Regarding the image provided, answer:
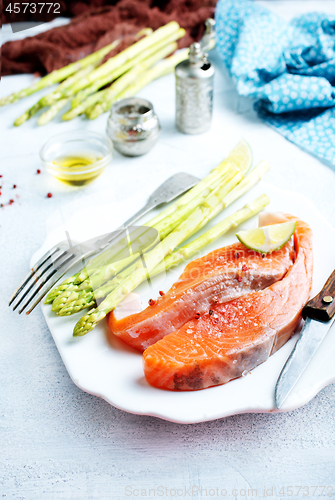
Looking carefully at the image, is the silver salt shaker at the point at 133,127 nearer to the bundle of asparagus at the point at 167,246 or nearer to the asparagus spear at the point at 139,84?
the asparagus spear at the point at 139,84

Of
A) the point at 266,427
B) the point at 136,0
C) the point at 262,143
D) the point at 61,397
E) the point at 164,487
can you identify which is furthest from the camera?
the point at 136,0

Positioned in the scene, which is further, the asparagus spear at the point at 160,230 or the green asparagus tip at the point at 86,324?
the asparagus spear at the point at 160,230

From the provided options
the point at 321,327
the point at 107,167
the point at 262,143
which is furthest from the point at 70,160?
the point at 321,327

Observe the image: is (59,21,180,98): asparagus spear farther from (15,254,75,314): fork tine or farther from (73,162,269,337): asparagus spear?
(15,254,75,314): fork tine

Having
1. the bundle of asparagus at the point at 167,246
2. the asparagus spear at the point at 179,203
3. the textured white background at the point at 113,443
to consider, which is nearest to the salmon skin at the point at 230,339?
the textured white background at the point at 113,443

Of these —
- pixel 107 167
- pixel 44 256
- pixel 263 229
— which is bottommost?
pixel 107 167

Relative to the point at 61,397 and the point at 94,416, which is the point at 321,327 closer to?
the point at 94,416

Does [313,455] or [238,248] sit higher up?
[238,248]
